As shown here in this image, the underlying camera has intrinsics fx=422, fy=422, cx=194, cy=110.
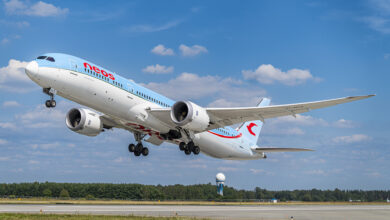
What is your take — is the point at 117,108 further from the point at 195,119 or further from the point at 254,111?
the point at 254,111

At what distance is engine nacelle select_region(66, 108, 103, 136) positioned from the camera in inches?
1457

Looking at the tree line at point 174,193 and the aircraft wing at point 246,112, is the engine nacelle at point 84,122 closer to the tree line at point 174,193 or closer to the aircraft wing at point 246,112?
the aircraft wing at point 246,112

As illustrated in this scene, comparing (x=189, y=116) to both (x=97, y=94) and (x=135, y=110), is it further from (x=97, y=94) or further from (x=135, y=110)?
(x=97, y=94)

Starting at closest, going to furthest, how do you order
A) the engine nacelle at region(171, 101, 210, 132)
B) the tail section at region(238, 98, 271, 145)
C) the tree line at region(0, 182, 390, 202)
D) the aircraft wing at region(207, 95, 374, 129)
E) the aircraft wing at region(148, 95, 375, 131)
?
the aircraft wing at region(207, 95, 374, 129)
the aircraft wing at region(148, 95, 375, 131)
the engine nacelle at region(171, 101, 210, 132)
the tail section at region(238, 98, 271, 145)
the tree line at region(0, 182, 390, 202)

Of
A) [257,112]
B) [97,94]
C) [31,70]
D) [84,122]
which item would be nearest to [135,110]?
[97,94]

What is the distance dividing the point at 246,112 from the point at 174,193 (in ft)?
186

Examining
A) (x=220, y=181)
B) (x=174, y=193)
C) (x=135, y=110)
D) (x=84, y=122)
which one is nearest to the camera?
(x=135, y=110)

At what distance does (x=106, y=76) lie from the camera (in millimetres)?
31453

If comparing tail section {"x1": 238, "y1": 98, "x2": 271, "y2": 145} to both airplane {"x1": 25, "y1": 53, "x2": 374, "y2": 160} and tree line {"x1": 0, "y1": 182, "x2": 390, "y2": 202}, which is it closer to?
airplane {"x1": 25, "y1": 53, "x2": 374, "y2": 160}

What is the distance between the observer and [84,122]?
3694 cm

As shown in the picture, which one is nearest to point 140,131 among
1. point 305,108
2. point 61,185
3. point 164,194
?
point 305,108

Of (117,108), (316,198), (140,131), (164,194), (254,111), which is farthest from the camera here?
(164,194)

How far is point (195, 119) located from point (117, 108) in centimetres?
622

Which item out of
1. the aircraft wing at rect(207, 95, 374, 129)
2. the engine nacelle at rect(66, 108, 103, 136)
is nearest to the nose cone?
the engine nacelle at rect(66, 108, 103, 136)
